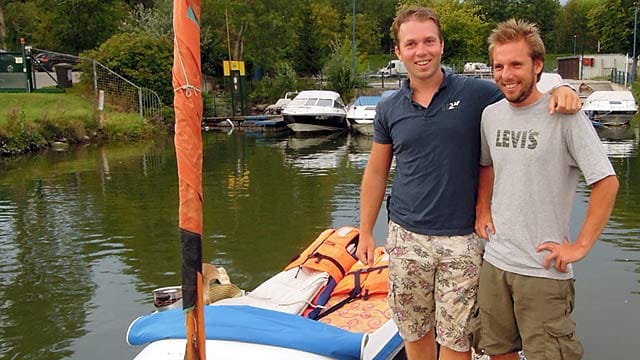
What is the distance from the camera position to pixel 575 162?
9.13 ft

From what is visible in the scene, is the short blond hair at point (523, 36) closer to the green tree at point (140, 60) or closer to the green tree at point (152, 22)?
the green tree at point (140, 60)

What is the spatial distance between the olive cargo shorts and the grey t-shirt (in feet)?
0.19

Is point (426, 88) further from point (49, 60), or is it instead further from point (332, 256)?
point (49, 60)

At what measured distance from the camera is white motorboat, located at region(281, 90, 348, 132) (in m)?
28.6

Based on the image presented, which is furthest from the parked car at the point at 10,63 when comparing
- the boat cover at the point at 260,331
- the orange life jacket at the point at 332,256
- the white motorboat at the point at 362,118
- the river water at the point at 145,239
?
the boat cover at the point at 260,331

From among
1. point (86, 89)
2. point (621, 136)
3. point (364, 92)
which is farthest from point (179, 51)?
point (364, 92)

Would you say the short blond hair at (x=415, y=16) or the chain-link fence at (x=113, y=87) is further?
the chain-link fence at (x=113, y=87)

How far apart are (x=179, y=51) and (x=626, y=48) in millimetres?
52665

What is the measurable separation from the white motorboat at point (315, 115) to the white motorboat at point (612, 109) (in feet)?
35.3

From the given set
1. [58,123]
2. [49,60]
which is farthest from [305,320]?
[49,60]

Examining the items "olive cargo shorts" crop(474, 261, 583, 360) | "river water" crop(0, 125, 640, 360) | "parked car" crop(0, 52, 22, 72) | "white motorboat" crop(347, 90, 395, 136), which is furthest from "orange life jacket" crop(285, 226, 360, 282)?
"parked car" crop(0, 52, 22, 72)

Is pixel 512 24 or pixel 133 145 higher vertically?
pixel 512 24

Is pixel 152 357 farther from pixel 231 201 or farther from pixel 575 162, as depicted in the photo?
pixel 231 201

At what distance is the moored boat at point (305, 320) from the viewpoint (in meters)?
3.76
